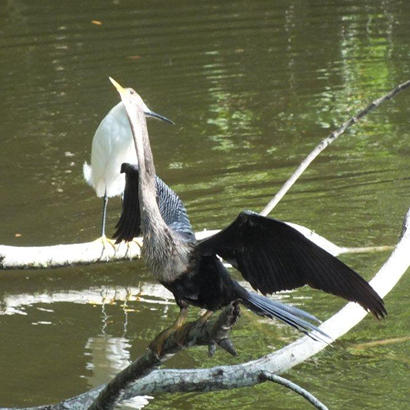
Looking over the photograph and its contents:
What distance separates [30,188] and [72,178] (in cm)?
39

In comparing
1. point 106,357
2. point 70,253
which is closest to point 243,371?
point 106,357

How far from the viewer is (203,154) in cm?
877

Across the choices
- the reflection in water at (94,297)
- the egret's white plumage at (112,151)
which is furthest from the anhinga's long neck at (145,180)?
the egret's white plumage at (112,151)

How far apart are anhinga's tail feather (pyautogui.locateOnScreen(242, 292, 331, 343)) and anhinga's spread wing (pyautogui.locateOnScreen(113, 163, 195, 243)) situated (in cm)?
54

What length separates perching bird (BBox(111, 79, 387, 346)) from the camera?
336 cm

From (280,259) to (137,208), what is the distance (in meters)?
1.02

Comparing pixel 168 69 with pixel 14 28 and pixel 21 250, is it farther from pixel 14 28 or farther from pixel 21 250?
pixel 21 250

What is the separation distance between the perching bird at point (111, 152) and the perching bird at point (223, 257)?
3.03m

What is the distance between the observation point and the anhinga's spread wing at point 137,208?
3.97 metres

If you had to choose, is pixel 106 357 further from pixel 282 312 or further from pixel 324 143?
pixel 282 312

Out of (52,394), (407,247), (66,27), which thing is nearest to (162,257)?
(407,247)

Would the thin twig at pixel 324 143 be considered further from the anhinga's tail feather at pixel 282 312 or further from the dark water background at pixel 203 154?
the anhinga's tail feather at pixel 282 312

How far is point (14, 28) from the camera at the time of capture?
43.3 ft

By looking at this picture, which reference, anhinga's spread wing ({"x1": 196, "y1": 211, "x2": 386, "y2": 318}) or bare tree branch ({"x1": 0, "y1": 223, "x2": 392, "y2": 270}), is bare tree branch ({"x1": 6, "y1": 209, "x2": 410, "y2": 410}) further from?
bare tree branch ({"x1": 0, "y1": 223, "x2": 392, "y2": 270})
